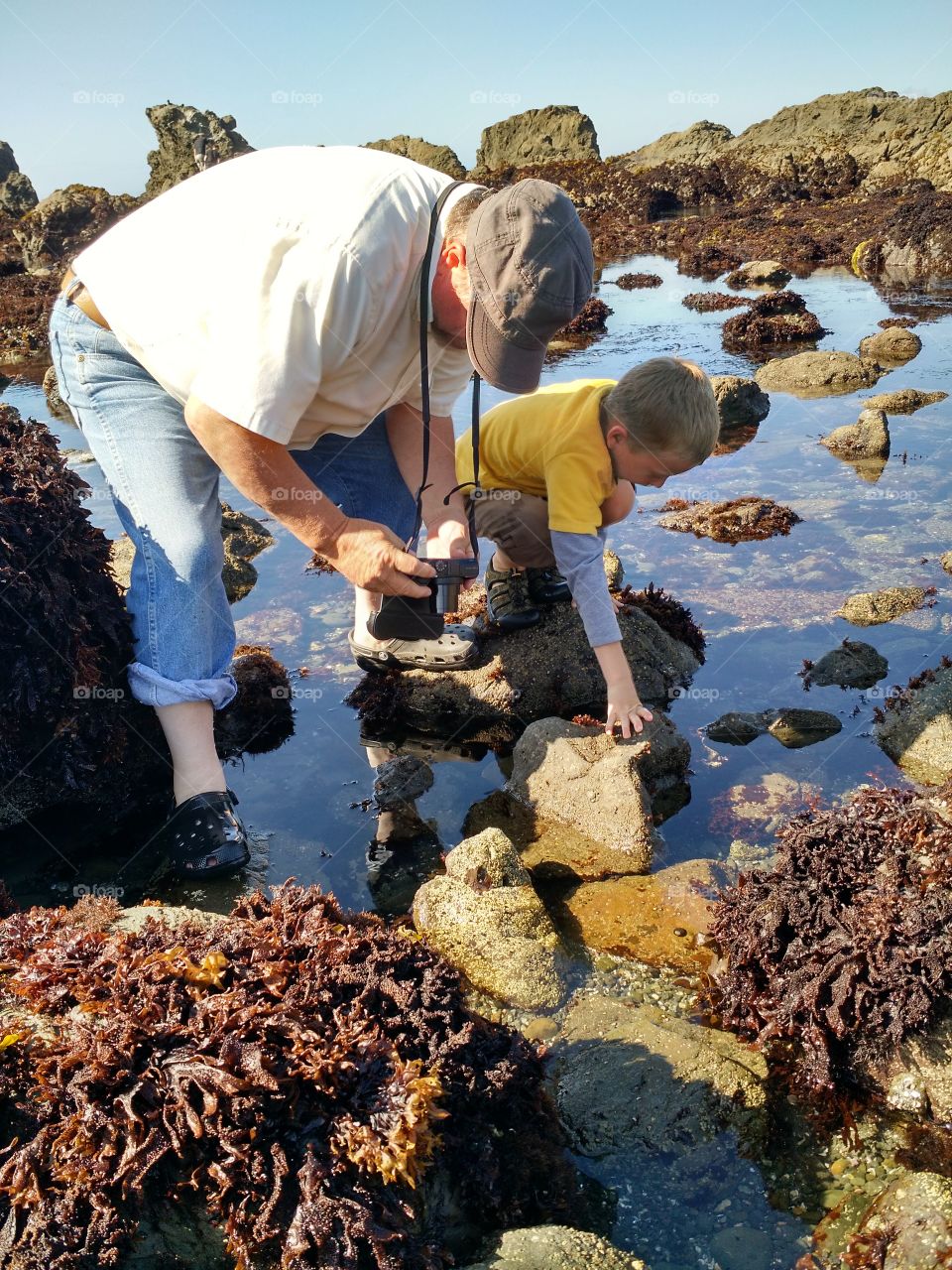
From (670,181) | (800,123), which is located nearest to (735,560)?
(670,181)

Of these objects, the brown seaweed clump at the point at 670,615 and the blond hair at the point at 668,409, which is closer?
the blond hair at the point at 668,409

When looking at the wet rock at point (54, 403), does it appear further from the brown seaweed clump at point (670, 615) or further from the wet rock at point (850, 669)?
the wet rock at point (850, 669)

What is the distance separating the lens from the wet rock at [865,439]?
7953mm

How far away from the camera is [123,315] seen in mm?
3203

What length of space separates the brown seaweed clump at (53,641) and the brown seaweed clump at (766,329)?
9.94 m

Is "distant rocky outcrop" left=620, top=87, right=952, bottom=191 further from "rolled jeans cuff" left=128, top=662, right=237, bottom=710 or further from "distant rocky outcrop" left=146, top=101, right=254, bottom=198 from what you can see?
"rolled jeans cuff" left=128, top=662, right=237, bottom=710

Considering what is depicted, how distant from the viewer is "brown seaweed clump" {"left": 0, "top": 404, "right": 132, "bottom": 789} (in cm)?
386

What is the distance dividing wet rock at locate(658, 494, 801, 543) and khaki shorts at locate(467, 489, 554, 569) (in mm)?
2048

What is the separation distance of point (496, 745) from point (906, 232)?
1627cm

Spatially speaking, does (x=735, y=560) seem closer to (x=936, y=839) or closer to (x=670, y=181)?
(x=936, y=839)

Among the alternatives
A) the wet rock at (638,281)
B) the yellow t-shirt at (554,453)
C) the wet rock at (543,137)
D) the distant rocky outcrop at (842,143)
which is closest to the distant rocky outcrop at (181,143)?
the wet rock at (543,137)

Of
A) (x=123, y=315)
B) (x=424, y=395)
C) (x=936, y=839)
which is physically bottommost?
(x=936, y=839)

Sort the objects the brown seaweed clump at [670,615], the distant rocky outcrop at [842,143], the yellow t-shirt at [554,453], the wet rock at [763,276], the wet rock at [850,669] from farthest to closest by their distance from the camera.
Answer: the distant rocky outcrop at [842,143], the wet rock at [763,276], the brown seaweed clump at [670,615], the wet rock at [850,669], the yellow t-shirt at [554,453]

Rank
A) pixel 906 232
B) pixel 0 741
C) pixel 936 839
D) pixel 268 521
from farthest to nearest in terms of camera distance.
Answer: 1. pixel 906 232
2. pixel 268 521
3. pixel 0 741
4. pixel 936 839
